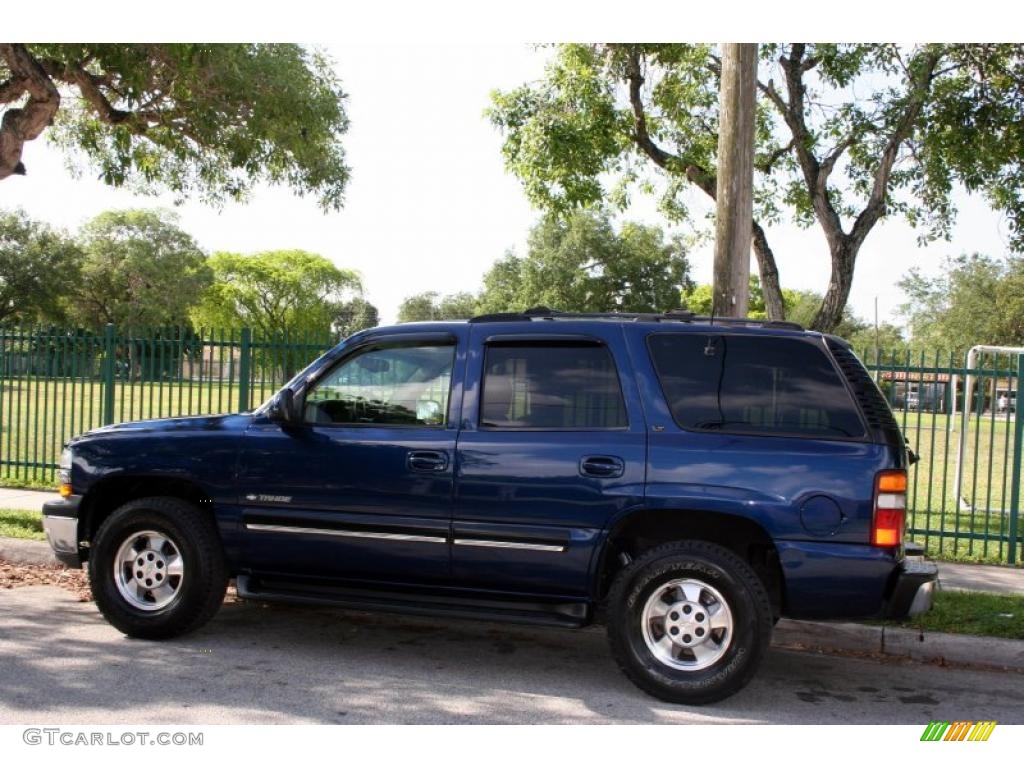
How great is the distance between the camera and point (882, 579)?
16.5 ft

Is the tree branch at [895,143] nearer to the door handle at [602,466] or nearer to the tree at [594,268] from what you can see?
the door handle at [602,466]

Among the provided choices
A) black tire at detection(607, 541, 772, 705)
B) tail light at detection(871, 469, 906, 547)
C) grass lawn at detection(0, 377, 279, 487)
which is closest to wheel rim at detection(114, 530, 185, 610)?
black tire at detection(607, 541, 772, 705)

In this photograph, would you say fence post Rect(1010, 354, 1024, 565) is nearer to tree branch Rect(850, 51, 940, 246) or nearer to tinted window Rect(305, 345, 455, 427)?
tree branch Rect(850, 51, 940, 246)

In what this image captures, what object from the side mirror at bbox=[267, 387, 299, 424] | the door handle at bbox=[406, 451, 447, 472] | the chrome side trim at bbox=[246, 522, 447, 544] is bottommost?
the chrome side trim at bbox=[246, 522, 447, 544]

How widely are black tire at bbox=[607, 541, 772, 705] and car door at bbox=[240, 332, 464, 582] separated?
1.08 metres

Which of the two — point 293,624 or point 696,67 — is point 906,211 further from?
point 293,624

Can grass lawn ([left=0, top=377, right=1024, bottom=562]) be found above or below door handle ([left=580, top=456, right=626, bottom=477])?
below

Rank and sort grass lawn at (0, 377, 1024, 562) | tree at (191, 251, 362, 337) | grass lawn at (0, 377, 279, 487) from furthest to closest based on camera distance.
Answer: tree at (191, 251, 362, 337)
grass lawn at (0, 377, 279, 487)
grass lawn at (0, 377, 1024, 562)

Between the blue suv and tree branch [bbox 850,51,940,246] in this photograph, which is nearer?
the blue suv

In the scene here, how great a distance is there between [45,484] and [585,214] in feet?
153

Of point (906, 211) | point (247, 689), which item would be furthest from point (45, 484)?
point (906, 211)

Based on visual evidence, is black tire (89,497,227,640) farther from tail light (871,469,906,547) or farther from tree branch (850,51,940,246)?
tree branch (850,51,940,246)

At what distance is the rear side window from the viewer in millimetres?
5219

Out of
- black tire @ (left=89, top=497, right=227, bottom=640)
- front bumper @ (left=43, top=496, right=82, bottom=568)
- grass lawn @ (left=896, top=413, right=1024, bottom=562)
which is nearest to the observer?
black tire @ (left=89, top=497, right=227, bottom=640)
